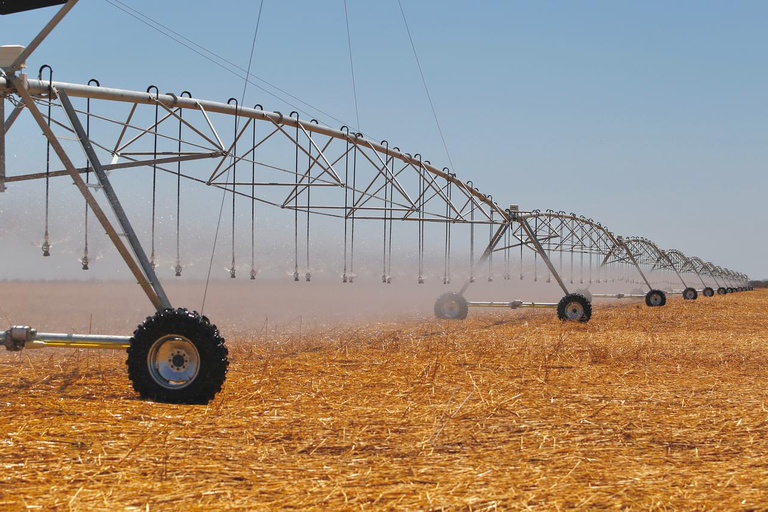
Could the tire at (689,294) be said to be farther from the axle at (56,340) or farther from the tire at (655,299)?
the axle at (56,340)

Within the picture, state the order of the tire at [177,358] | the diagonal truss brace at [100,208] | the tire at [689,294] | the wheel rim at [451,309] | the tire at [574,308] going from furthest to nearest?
the tire at [689,294]
the wheel rim at [451,309]
the tire at [574,308]
the diagonal truss brace at [100,208]
the tire at [177,358]

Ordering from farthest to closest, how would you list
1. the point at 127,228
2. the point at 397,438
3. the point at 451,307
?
1. the point at 451,307
2. the point at 127,228
3. the point at 397,438

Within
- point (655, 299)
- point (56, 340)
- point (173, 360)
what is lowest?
point (173, 360)

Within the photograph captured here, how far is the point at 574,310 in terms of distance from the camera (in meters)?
27.1

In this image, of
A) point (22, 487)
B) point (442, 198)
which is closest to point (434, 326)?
point (442, 198)

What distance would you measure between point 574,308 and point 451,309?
456 cm

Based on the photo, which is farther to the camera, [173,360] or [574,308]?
[574,308]

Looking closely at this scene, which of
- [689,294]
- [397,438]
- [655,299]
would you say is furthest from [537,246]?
[689,294]

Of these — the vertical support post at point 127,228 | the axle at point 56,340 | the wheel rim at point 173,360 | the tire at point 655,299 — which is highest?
the vertical support post at point 127,228

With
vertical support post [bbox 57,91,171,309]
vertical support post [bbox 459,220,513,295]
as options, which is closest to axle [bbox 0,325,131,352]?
vertical support post [bbox 57,91,171,309]

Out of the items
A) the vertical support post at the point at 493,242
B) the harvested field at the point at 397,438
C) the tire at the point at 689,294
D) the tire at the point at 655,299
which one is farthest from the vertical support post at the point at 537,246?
the tire at the point at 689,294

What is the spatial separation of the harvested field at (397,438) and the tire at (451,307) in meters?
15.9

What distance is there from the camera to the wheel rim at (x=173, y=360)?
9.26 meters

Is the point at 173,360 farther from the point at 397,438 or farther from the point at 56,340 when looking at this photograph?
the point at 397,438
